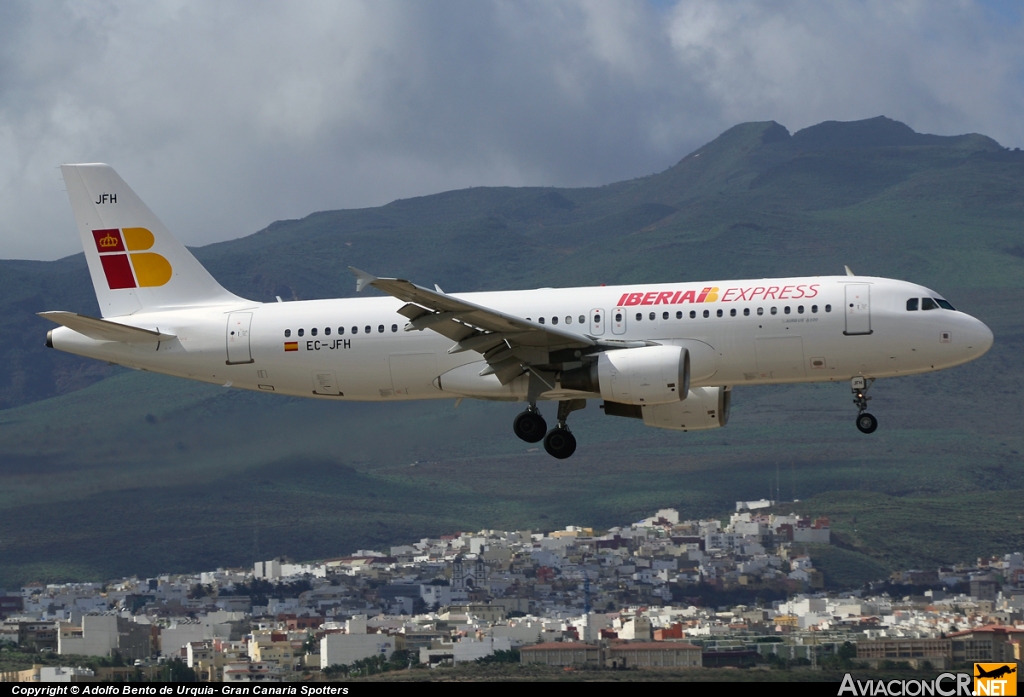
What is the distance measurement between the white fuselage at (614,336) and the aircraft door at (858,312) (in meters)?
0.03

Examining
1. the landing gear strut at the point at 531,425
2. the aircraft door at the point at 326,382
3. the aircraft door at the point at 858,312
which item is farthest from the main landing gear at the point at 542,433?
the aircraft door at the point at 858,312

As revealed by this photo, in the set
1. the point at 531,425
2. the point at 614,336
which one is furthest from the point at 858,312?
the point at 531,425

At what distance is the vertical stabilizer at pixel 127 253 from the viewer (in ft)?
148

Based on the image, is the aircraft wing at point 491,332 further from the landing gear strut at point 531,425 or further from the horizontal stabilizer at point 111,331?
the horizontal stabilizer at point 111,331

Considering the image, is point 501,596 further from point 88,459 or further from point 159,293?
point 159,293

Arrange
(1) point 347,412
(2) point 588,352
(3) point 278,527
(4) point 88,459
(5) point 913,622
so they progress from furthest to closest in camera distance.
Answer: (3) point 278,527 → (4) point 88,459 → (1) point 347,412 → (5) point 913,622 → (2) point 588,352

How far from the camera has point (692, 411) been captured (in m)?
43.9

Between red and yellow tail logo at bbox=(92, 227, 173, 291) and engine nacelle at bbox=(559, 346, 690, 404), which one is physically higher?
red and yellow tail logo at bbox=(92, 227, 173, 291)

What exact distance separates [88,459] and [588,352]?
264 ft

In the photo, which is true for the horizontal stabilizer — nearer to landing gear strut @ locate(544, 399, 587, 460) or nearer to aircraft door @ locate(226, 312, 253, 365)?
aircraft door @ locate(226, 312, 253, 365)

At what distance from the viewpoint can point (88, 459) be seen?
372ft

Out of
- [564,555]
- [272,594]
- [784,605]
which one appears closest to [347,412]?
[272,594]

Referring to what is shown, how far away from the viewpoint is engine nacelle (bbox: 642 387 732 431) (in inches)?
1726

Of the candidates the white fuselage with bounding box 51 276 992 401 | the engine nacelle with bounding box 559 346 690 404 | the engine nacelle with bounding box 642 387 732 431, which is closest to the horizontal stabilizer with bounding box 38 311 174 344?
the white fuselage with bounding box 51 276 992 401
